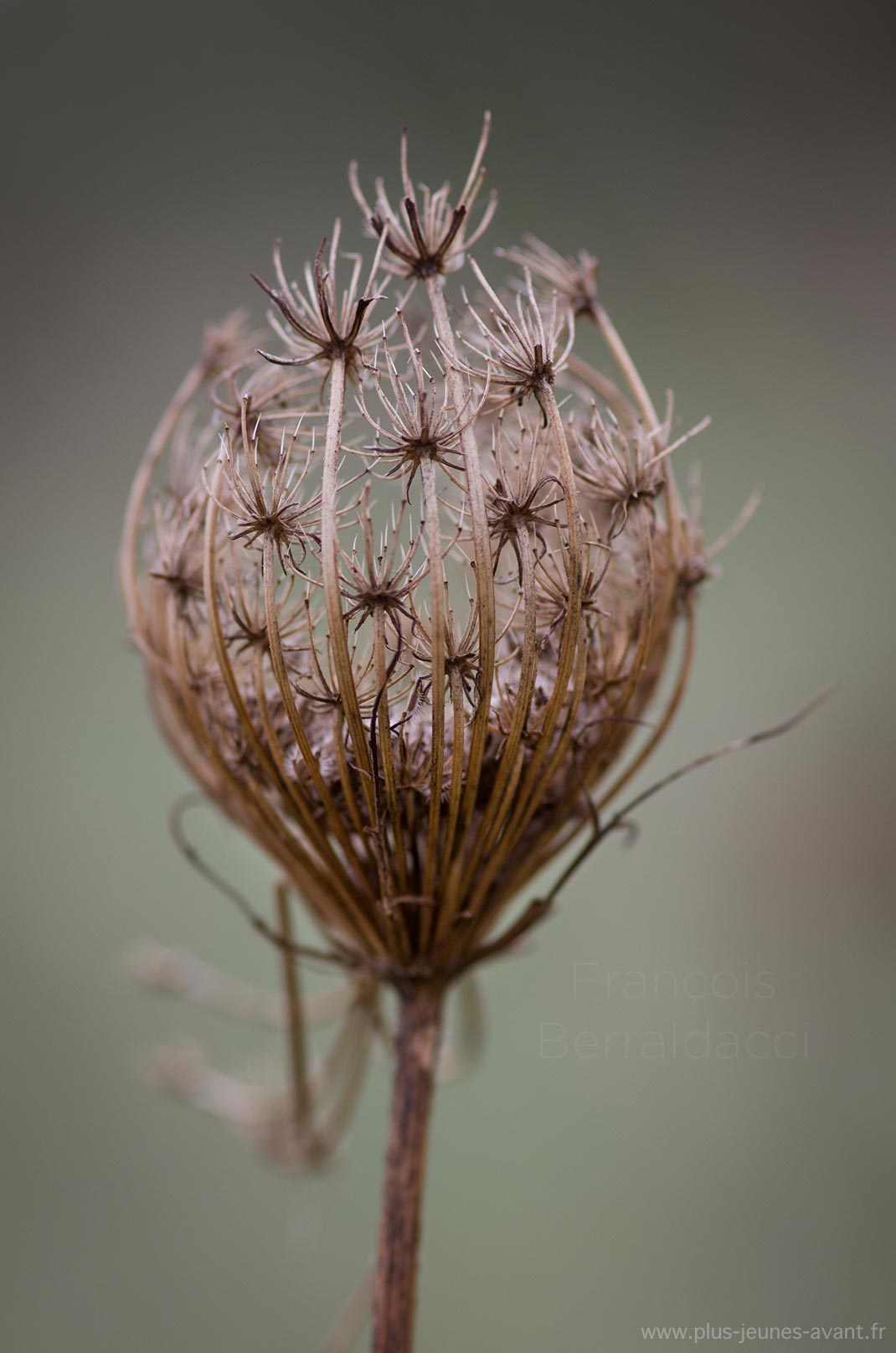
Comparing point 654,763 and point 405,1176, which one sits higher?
point 654,763

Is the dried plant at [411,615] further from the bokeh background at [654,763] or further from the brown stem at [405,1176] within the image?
the bokeh background at [654,763]

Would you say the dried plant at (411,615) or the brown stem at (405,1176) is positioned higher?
the dried plant at (411,615)

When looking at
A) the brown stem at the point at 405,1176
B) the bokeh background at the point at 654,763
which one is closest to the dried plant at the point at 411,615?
the brown stem at the point at 405,1176

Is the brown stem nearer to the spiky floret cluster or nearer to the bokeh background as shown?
the spiky floret cluster

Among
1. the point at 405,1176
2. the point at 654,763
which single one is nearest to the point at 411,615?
the point at 405,1176

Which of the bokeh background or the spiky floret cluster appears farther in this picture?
the bokeh background

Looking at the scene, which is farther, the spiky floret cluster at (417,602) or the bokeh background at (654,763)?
the bokeh background at (654,763)

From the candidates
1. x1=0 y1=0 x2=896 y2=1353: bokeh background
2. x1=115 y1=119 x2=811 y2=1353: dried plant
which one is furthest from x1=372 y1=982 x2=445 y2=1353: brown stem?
x1=0 y1=0 x2=896 y2=1353: bokeh background

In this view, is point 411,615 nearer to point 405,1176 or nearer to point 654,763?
point 405,1176
